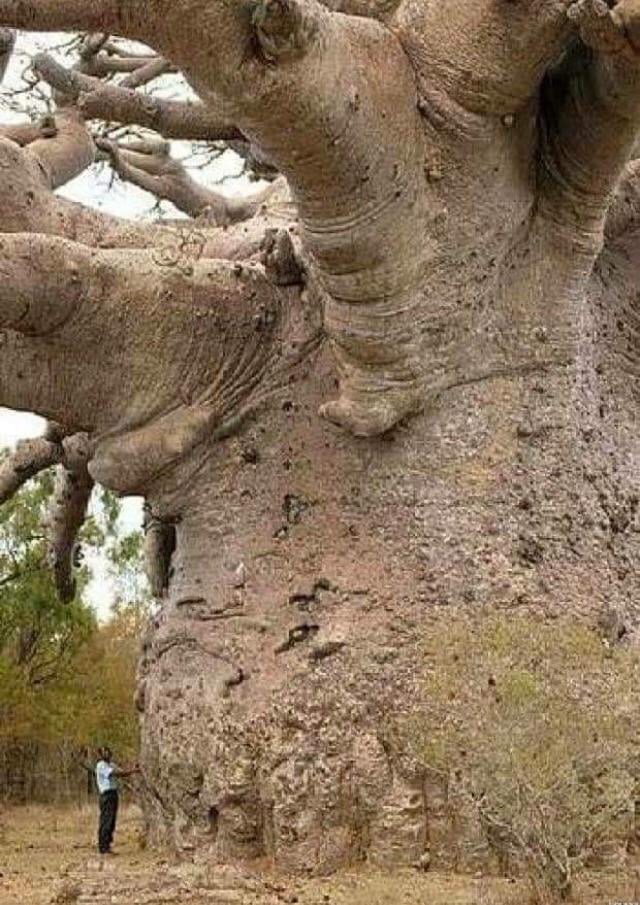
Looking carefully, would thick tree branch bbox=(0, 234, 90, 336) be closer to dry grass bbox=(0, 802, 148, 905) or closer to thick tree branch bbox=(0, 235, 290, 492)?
thick tree branch bbox=(0, 235, 290, 492)

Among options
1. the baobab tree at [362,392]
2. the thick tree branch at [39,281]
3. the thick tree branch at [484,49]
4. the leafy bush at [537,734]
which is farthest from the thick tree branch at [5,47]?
the leafy bush at [537,734]

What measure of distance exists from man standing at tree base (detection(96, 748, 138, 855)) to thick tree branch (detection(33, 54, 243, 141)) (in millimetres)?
2844

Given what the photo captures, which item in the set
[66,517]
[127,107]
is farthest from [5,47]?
[66,517]

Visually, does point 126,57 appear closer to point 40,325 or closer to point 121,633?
point 40,325

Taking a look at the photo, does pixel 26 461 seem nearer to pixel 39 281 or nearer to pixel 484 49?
pixel 39 281

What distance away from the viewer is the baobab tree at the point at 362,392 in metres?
4.24

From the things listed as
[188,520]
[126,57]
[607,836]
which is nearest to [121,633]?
[126,57]

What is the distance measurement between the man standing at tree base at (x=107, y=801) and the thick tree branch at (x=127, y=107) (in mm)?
2844

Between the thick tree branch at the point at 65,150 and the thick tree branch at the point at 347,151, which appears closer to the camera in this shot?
the thick tree branch at the point at 347,151

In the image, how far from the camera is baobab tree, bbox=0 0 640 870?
13.9 feet

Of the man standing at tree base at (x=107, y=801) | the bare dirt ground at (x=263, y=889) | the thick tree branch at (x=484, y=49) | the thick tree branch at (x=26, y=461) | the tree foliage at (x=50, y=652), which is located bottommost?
→ the tree foliage at (x=50, y=652)

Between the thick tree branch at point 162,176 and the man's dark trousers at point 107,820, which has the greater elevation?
the thick tree branch at point 162,176

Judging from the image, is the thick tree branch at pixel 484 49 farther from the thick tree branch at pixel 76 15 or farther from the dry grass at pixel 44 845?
the dry grass at pixel 44 845

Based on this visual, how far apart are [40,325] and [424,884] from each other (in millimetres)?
Answer: 2176
